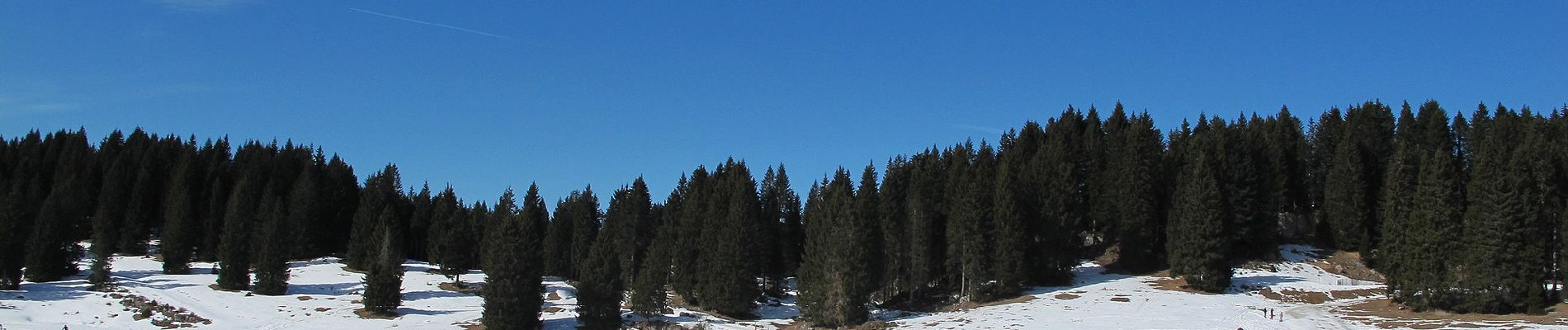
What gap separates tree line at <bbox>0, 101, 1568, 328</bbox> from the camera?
59.8 meters

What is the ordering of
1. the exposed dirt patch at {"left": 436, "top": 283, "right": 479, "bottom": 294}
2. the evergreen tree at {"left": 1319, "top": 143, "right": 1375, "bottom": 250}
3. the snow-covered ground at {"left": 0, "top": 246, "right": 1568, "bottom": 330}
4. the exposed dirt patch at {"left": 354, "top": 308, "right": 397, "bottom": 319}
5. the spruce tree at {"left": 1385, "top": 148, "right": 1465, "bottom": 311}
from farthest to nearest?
the evergreen tree at {"left": 1319, "top": 143, "right": 1375, "bottom": 250}, the exposed dirt patch at {"left": 436, "top": 283, "right": 479, "bottom": 294}, the exposed dirt patch at {"left": 354, "top": 308, "right": 397, "bottom": 319}, the snow-covered ground at {"left": 0, "top": 246, "right": 1568, "bottom": 330}, the spruce tree at {"left": 1385, "top": 148, "right": 1465, "bottom": 311}

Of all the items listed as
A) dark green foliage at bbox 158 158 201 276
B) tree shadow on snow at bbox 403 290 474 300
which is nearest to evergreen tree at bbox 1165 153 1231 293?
tree shadow on snow at bbox 403 290 474 300

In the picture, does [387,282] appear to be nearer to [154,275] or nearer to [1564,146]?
[154,275]

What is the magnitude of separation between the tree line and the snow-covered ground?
2.24m

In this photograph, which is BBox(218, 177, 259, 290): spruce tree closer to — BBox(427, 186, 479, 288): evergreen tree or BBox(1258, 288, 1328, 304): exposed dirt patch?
BBox(427, 186, 479, 288): evergreen tree

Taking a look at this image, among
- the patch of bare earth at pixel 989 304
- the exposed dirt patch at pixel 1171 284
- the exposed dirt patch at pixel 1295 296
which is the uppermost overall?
the exposed dirt patch at pixel 1171 284

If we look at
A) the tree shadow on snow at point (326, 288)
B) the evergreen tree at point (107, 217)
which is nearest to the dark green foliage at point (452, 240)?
the tree shadow on snow at point (326, 288)

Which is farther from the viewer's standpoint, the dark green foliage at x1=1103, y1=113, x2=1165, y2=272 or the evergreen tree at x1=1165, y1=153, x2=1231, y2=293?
the dark green foliage at x1=1103, y1=113, x2=1165, y2=272

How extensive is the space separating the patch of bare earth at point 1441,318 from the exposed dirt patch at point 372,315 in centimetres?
5334

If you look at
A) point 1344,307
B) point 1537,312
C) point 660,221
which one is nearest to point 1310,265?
point 1344,307

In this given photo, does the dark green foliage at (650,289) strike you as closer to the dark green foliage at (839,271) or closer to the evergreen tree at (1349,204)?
the dark green foliage at (839,271)

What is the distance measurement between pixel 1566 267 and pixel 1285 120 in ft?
182

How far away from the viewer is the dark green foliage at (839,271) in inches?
2506

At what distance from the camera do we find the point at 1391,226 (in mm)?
64438
